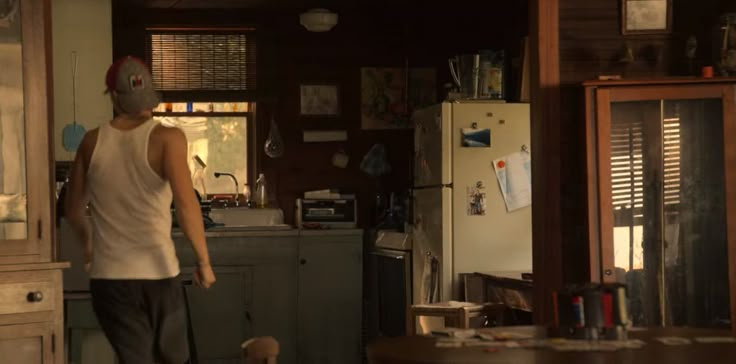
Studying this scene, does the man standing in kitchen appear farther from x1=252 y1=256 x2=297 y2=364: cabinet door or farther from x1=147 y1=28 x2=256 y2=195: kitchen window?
x1=147 y1=28 x2=256 y2=195: kitchen window

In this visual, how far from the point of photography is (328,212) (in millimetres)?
8211

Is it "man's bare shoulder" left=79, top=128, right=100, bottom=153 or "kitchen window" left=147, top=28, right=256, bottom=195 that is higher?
"kitchen window" left=147, top=28, right=256, bottom=195

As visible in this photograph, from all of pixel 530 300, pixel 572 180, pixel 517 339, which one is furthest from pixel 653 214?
pixel 517 339

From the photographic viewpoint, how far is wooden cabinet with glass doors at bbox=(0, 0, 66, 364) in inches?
181

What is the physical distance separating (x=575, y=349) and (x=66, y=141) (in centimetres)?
474

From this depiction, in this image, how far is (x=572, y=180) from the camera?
205 inches

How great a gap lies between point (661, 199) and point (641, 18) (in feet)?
2.73

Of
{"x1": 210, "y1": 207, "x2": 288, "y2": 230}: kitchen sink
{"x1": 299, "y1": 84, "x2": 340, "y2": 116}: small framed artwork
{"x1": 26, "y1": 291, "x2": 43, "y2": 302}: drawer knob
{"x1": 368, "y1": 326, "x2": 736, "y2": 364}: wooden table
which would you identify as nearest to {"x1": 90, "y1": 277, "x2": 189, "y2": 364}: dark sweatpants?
{"x1": 368, "y1": 326, "x2": 736, "y2": 364}: wooden table

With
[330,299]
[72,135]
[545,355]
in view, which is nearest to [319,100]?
[330,299]

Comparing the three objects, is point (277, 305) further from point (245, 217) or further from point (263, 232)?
point (245, 217)

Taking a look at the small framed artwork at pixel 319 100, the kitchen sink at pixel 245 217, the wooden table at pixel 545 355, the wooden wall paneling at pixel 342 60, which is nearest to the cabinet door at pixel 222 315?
the kitchen sink at pixel 245 217

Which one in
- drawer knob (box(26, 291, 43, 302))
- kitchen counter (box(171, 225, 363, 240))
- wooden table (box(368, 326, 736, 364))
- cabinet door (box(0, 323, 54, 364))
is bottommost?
cabinet door (box(0, 323, 54, 364))

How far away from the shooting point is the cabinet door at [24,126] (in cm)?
464

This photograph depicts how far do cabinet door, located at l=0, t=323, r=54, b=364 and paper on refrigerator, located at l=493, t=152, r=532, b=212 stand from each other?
2971 mm
